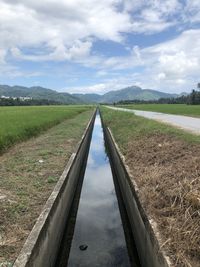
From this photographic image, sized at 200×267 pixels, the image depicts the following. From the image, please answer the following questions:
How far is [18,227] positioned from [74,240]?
94.8 inches

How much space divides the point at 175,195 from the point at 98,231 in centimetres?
272

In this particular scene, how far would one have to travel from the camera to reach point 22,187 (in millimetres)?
8109

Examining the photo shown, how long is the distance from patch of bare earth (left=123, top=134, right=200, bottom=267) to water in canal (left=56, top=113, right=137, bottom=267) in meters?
1.31

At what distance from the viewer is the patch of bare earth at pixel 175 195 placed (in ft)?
15.2

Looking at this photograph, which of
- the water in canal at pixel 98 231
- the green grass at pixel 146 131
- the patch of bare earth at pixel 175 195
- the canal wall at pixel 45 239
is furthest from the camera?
the green grass at pixel 146 131

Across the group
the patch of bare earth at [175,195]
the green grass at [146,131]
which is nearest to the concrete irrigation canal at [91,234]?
the patch of bare earth at [175,195]

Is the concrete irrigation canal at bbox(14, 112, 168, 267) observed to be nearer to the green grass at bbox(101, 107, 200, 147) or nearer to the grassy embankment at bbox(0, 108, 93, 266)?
the grassy embankment at bbox(0, 108, 93, 266)

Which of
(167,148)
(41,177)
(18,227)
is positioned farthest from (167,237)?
(167,148)

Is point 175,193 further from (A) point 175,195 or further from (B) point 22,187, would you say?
(B) point 22,187

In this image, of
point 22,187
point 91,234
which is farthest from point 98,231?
point 22,187

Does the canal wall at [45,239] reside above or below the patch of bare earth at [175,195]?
below

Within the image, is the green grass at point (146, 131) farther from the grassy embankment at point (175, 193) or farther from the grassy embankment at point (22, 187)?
the grassy embankment at point (22, 187)

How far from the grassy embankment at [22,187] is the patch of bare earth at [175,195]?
7.28 ft

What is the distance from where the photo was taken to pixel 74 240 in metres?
7.68
